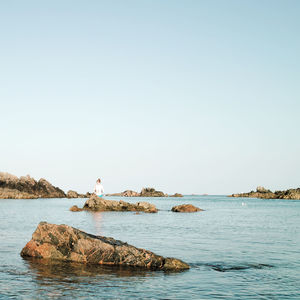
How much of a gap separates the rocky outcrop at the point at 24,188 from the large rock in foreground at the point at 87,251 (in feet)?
493

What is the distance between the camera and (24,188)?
179m

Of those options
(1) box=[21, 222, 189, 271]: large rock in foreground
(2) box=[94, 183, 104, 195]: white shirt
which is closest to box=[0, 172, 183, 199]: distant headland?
(2) box=[94, 183, 104, 195]: white shirt

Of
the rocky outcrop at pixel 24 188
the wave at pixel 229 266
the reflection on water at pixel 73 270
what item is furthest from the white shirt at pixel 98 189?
the rocky outcrop at pixel 24 188

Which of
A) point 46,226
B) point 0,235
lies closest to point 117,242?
point 46,226

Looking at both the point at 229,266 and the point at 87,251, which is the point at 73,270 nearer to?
the point at 87,251

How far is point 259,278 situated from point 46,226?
1201 cm

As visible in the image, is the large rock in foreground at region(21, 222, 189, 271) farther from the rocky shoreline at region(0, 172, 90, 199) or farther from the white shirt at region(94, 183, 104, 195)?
the rocky shoreline at region(0, 172, 90, 199)

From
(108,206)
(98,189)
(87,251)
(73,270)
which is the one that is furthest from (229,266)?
(108,206)

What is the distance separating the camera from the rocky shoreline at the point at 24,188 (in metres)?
166

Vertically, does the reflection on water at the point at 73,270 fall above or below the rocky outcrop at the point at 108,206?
below

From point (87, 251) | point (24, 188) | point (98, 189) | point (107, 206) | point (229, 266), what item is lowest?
point (229, 266)

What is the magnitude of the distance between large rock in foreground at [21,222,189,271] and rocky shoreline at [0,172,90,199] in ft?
493

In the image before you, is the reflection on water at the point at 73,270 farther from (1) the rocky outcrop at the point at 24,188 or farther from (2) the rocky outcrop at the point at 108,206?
(1) the rocky outcrop at the point at 24,188

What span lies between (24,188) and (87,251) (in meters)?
167
